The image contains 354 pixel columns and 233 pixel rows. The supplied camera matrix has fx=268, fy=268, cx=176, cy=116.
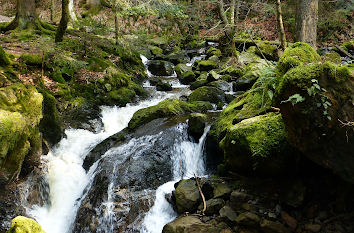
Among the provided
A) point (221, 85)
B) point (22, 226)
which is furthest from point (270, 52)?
point (22, 226)

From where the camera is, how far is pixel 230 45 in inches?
584

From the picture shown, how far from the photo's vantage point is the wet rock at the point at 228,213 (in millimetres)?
4426

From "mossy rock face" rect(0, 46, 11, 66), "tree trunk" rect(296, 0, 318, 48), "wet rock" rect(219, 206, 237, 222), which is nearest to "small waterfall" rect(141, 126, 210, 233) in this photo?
"wet rock" rect(219, 206, 237, 222)

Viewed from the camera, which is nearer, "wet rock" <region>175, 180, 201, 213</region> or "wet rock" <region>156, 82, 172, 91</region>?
"wet rock" <region>175, 180, 201, 213</region>

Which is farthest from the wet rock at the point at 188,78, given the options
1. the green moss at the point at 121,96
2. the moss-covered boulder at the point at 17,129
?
the moss-covered boulder at the point at 17,129

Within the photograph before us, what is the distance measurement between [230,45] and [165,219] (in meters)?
11.8

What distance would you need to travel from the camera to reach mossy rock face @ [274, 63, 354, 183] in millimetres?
3264

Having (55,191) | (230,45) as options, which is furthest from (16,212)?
(230,45)

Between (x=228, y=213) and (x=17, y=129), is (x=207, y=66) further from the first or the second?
(x=17, y=129)

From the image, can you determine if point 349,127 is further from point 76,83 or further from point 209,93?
point 76,83

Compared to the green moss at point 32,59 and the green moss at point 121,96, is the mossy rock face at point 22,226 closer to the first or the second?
the green moss at point 121,96

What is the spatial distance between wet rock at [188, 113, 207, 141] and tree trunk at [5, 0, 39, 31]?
9410 millimetres

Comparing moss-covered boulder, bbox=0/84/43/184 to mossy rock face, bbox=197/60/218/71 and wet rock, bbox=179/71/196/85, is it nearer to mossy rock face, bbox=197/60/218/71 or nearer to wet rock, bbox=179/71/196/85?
wet rock, bbox=179/71/196/85

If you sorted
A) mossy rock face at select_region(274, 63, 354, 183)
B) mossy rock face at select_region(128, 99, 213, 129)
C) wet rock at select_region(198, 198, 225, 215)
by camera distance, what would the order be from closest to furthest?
mossy rock face at select_region(274, 63, 354, 183) → wet rock at select_region(198, 198, 225, 215) → mossy rock face at select_region(128, 99, 213, 129)
